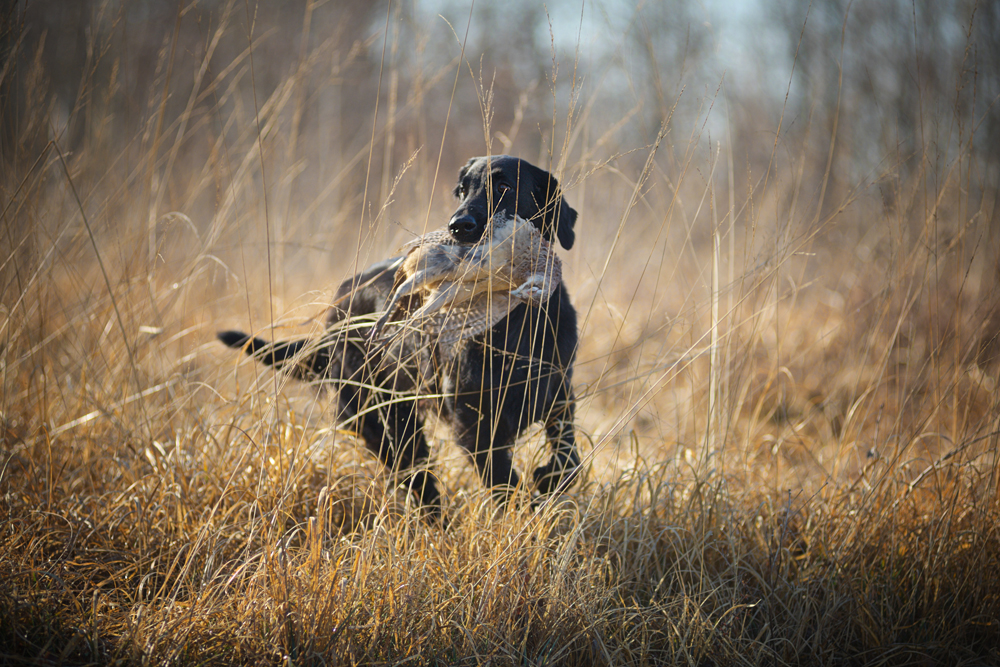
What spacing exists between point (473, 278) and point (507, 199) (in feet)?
1.26

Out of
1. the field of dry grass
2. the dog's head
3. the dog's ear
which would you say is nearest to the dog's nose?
the dog's head

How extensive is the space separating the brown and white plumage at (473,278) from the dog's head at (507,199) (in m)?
0.05

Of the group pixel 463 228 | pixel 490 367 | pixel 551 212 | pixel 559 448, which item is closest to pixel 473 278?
pixel 463 228

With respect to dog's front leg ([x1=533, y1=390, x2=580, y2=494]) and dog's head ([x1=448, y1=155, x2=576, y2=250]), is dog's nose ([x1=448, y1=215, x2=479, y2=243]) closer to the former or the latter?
dog's head ([x1=448, y1=155, x2=576, y2=250])

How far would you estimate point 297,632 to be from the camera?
46.9 inches

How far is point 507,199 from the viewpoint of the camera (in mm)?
1639

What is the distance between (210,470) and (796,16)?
644 centimetres

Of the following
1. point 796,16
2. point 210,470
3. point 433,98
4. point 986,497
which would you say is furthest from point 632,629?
point 433,98

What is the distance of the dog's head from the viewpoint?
4.83ft

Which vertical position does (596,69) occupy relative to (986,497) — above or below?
above

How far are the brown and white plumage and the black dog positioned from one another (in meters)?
0.05

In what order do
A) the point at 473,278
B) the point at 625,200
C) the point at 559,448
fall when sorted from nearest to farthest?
the point at 473,278
the point at 559,448
the point at 625,200

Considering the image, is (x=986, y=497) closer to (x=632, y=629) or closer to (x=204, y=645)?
(x=632, y=629)

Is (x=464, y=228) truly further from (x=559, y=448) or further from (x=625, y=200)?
(x=625, y=200)
